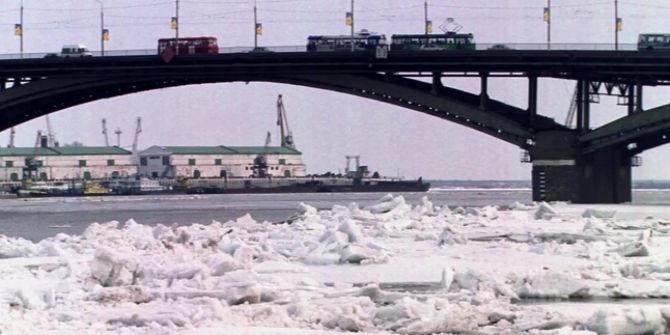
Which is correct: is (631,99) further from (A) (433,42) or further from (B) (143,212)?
(B) (143,212)

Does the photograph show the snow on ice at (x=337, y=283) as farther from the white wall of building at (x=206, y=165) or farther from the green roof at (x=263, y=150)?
the green roof at (x=263, y=150)

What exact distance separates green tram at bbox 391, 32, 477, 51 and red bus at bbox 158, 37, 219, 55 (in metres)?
14.6

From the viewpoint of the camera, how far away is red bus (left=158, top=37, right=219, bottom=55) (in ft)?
308

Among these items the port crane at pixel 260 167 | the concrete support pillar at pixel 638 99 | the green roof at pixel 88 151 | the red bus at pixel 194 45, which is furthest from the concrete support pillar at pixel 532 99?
the green roof at pixel 88 151

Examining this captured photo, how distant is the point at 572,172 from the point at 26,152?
4589 inches

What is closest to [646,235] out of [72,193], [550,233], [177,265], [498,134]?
[550,233]

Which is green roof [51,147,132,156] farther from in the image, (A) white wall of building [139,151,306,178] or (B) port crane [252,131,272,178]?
Result: (B) port crane [252,131,272,178]

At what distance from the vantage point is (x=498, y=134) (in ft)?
285

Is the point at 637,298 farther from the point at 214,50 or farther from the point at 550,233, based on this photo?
the point at 214,50

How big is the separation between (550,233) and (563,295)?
13239 millimetres

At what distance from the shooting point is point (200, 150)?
622 feet

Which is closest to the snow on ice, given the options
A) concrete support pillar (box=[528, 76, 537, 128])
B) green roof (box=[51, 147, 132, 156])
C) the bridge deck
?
the bridge deck

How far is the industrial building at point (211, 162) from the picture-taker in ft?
607

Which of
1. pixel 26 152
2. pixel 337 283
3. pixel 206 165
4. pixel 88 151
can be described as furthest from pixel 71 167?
pixel 337 283
